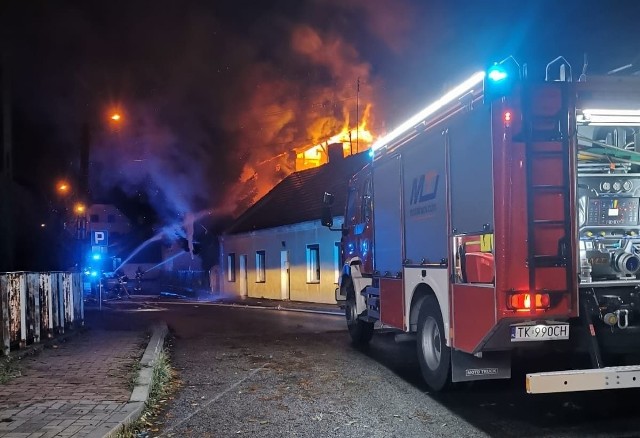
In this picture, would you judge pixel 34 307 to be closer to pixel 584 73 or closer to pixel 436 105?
pixel 436 105

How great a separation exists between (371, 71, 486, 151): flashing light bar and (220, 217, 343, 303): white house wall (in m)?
11.0

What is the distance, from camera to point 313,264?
2236 cm

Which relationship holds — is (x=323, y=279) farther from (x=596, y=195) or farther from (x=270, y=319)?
(x=596, y=195)

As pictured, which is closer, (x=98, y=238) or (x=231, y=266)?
(x=98, y=238)

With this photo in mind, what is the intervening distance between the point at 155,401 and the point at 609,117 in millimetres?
5293

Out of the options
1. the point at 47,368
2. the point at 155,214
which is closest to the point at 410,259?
the point at 47,368

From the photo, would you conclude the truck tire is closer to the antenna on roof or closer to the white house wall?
the antenna on roof

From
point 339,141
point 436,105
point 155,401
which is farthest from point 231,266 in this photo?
point 436,105

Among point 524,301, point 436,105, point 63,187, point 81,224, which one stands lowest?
point 524,301

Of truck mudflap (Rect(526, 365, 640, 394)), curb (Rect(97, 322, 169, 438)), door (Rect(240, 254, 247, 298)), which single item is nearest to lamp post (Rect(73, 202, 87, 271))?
door (Rect(240, 254, 247, 298))

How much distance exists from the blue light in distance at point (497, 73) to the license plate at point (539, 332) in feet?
6.91

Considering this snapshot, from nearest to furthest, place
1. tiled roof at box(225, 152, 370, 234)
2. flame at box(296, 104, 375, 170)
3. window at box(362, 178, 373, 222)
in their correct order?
window at box(362, 178, 373, 222)
tiled roof at box(225, 152, 370, 234)
flame at box(296, 104, 375, 170)

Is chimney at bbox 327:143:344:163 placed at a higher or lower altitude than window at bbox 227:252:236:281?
higher

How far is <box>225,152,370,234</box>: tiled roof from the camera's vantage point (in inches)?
902
